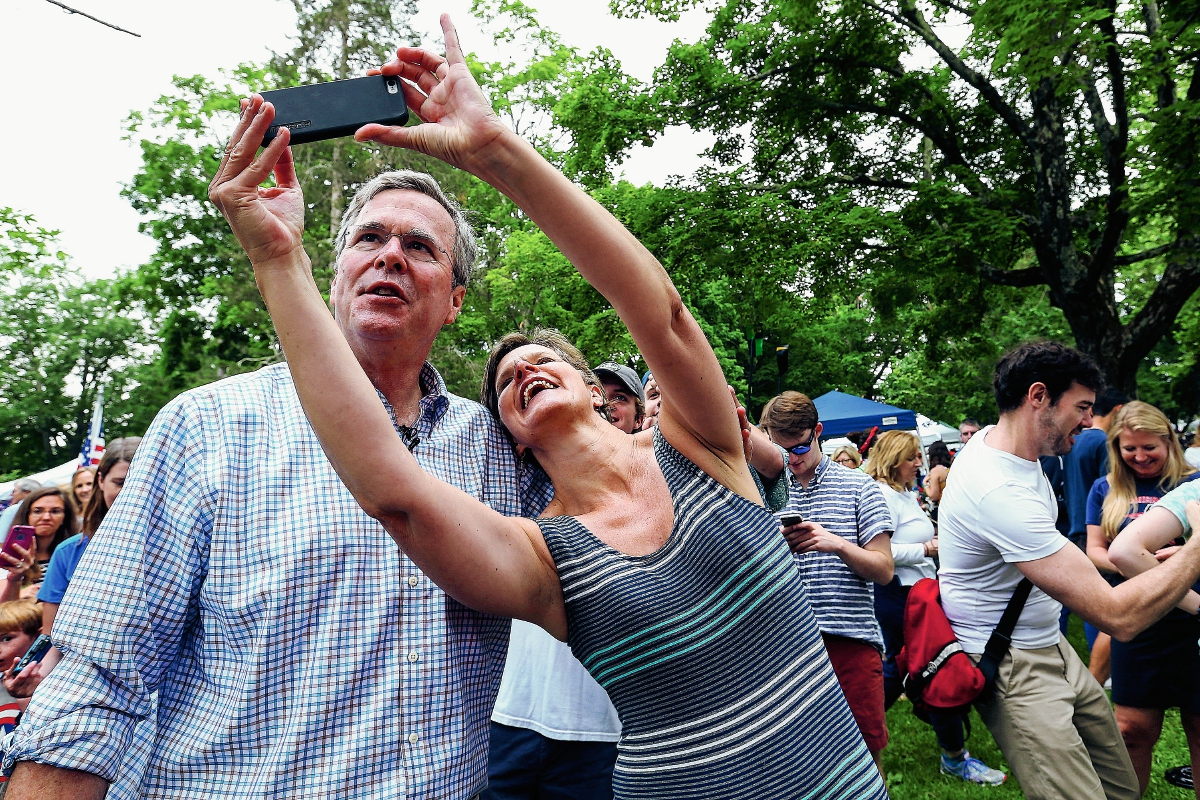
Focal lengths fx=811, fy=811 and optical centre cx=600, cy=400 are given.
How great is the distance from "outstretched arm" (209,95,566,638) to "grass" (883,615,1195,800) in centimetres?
477

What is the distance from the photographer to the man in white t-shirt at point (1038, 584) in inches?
110

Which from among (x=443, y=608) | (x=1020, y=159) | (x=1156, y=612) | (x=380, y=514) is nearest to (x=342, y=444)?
(x=380, y=514)

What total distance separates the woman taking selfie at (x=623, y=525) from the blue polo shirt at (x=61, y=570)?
150 inches

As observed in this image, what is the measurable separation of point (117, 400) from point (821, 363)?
36.5 metres

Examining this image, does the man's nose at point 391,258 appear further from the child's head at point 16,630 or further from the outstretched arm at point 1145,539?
the child's head at point 16,630

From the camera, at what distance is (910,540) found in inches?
227

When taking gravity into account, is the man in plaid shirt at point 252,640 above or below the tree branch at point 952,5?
below

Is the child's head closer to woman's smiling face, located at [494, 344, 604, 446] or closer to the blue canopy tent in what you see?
woman's smiling face, located at [494, 344, 604, 446]

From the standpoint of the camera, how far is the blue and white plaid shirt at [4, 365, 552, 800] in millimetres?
1451

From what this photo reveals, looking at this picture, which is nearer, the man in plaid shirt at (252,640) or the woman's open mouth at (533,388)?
the man in plaid shirt at (252,640)

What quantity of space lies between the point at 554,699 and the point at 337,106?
2168 mm

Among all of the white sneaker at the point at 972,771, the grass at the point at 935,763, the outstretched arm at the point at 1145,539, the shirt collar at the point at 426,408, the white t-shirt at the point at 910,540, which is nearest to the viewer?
the shirt collar at the point at 426,408

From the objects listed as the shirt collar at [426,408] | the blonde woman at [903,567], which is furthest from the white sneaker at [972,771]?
the shirt collar at [426,408]

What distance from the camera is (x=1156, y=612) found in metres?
2.72
